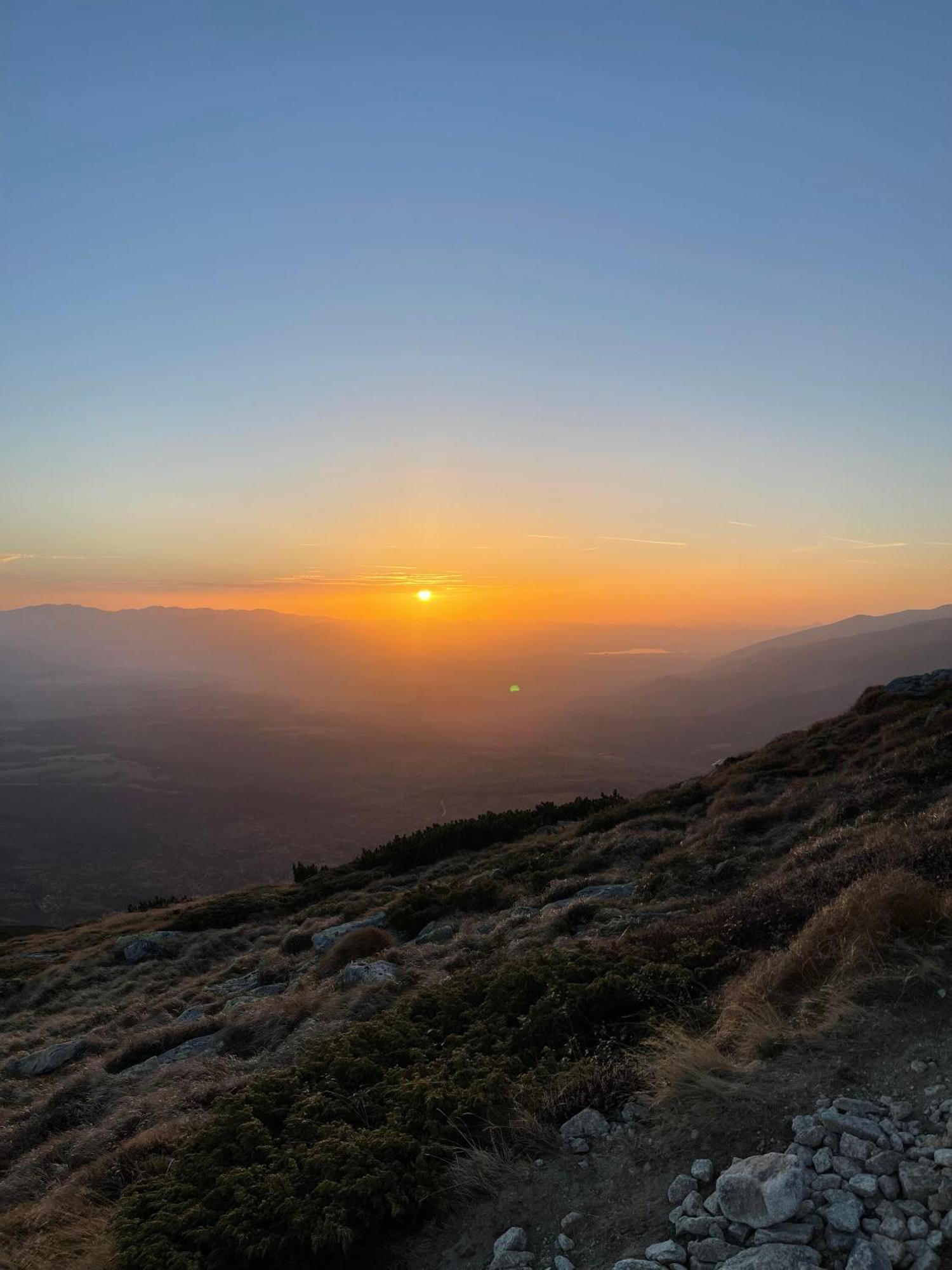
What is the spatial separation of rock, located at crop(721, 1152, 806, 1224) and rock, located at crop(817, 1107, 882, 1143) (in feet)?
1.45

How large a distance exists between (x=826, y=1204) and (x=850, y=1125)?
545 millimetres

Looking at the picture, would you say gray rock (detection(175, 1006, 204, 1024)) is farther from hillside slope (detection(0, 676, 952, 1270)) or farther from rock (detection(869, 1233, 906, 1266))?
rock (detection(869, 1233, 906, 1266))

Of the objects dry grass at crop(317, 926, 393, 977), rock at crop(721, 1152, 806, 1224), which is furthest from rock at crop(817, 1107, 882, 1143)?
dry grass at crop(317, 926, 393, 977)

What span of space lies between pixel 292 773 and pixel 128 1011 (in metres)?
170

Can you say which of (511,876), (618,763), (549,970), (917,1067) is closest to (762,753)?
(511,876)

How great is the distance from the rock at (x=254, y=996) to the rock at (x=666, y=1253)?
11.8m

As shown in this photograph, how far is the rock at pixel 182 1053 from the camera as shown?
11.3 metres

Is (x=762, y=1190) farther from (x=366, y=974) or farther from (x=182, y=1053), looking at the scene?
(x=182, y=1053)

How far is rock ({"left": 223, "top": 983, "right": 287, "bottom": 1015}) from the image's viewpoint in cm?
1396

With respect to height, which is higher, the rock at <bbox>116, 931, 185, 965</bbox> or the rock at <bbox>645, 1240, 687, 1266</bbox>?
the rock at <bbox>645, 1240, 687, 1266</bbox>

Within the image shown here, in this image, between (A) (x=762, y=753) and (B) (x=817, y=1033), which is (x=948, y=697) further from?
(B) (x=817, y=1033)

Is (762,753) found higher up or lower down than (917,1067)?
lower down

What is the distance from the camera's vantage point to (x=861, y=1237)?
3.44 m

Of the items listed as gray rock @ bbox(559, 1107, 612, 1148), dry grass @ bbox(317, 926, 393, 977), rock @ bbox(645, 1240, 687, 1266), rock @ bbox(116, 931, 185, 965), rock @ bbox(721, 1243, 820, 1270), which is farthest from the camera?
rock @ bbox(116, 931, 185, 965)
